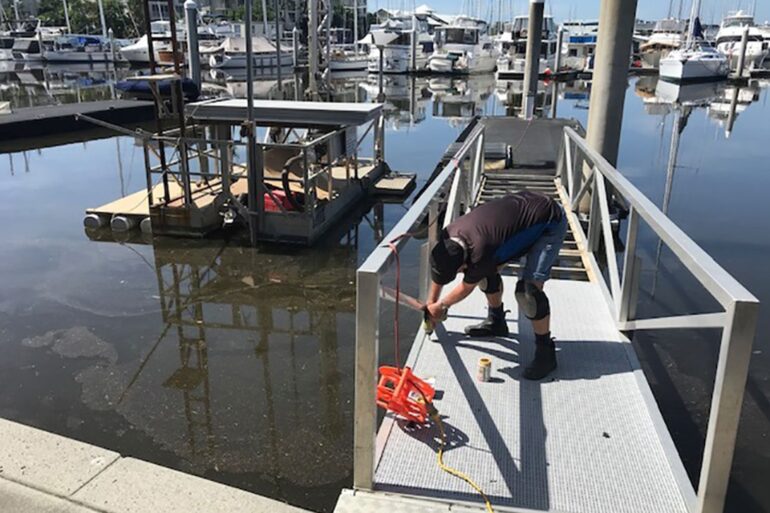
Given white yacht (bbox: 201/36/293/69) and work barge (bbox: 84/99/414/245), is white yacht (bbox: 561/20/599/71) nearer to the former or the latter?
white yacht (bbox: 201/36/293/69)

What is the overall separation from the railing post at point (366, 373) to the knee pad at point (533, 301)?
1.53 metres

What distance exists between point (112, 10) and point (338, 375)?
92.7m

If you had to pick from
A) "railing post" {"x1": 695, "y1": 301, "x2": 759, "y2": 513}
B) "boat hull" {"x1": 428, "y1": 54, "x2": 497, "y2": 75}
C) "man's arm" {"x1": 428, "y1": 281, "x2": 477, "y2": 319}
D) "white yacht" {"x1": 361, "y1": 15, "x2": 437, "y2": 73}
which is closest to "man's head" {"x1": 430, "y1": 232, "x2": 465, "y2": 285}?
"man's arm" {"x1": 428, "y1": 281, "x2": 477, "y2": 319}

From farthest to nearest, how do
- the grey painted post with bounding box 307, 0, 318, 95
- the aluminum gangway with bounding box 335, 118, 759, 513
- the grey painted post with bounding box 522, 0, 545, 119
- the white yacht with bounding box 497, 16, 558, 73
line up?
1. the white yacht with bounding box 497, 16, 558, 73
2. the grey painted post with bounding box 522, 0, 545, 119
3. the grey painted post with bounding box 307, 0, 318, 95
4. the aluminum gangway with bounding box 335, 118, 759, 513

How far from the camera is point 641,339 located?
21.9ft

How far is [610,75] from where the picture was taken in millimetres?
10266

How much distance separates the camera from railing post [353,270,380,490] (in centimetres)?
291

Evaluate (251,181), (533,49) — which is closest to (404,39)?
(533,49)

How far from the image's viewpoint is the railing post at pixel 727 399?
2480 mm

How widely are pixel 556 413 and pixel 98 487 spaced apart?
2.55m

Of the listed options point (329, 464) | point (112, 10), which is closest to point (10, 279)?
point (329, 464)

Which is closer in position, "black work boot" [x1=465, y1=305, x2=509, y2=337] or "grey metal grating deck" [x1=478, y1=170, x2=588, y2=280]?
"black work boot" [x1=465, y1=305, x2=509, y2=337]

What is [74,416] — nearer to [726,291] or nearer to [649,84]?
[726,291]

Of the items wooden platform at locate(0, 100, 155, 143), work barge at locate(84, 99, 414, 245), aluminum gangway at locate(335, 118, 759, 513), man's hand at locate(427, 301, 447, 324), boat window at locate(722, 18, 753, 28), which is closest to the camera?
aluminum gangway at locate(335, 118, 759, 513)
